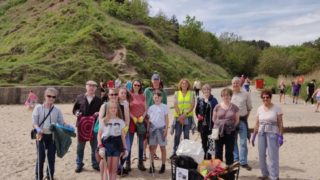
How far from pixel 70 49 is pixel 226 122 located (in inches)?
1231

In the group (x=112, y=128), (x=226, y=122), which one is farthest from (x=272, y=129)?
(x=112, y=128)

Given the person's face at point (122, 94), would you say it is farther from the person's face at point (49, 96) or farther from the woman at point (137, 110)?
the person's face at point (49, 96)

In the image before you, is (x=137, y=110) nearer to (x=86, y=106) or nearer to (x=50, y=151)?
(x=86, y=106)

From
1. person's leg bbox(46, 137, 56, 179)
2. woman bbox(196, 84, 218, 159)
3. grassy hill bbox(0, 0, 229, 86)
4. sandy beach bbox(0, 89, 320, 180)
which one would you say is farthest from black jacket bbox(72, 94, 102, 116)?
grassy hill bbox(0, 0, 229, 86)

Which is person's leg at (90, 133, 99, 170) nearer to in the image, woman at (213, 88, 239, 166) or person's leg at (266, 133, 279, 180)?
woman at (213, 88, 239, 166)

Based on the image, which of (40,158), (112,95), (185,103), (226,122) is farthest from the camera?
(185,103)

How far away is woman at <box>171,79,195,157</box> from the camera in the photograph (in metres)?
8.88

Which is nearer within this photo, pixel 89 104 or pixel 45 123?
pixel 45 123

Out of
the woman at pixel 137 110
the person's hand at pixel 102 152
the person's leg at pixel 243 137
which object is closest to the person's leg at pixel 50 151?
the person's hand at pixel 102 152

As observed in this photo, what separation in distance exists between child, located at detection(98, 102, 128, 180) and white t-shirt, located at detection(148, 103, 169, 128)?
Result: 1.68m

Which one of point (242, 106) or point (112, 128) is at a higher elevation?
point (242, 106)

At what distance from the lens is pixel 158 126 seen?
8.39m

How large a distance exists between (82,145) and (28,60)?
28.8 meters

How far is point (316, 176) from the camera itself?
8.46 metres
